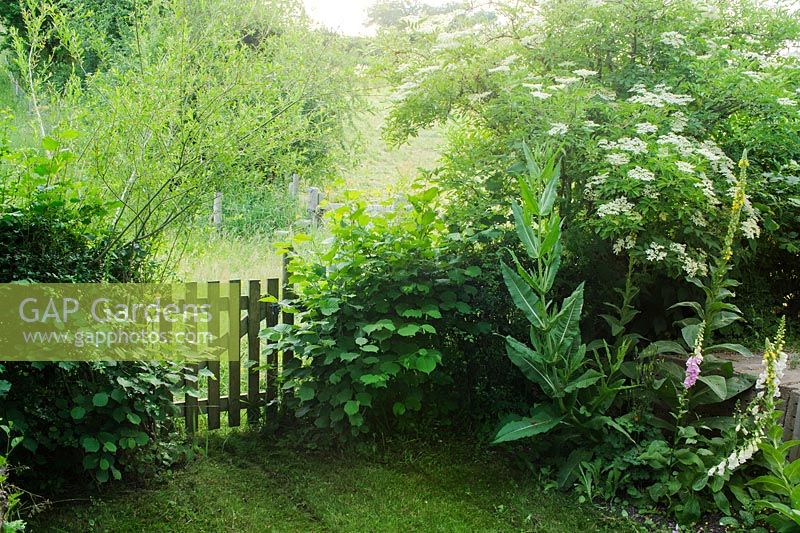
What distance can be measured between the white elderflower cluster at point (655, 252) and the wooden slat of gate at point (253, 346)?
243 cm

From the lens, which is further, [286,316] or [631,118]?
[286,316]

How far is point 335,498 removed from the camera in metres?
3.55

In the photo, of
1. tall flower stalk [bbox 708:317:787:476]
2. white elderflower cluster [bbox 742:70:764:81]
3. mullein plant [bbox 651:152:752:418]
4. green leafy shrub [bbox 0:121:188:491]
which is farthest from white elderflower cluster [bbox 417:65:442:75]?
tall flower stalk [bbox 708:317:787:476]

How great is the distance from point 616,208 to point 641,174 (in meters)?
0.23

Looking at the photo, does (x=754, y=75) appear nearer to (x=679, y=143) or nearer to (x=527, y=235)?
(x=679, y=143)

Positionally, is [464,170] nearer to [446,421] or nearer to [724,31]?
[446,421]

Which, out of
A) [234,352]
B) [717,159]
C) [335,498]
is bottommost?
[335,498]

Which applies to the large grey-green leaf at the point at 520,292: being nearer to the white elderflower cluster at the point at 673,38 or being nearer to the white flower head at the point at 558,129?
the white flower head at the point at 558,129

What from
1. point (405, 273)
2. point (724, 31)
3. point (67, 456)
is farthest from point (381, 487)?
point (724, 31)

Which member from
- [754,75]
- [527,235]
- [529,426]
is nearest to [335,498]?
[529,426]

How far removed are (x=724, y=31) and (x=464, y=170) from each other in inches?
82.4

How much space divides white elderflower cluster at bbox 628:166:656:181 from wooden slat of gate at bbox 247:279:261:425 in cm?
240

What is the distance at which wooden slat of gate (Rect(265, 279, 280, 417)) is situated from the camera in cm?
426

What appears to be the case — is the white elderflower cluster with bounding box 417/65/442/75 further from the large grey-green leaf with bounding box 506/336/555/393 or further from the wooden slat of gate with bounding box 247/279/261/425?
the large grey-green leaf with bounding box 506/336/555/393
